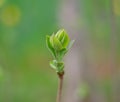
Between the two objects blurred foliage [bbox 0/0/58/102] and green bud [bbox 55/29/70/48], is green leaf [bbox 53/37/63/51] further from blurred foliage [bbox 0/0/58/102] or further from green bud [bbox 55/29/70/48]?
blurred foliage [bbox 0/0/58/102]

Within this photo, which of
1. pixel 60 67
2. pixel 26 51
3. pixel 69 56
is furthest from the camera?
pixel 26 51

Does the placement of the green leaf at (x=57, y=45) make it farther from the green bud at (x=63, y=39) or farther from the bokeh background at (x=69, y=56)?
the bokeh background at (x=69, y=56)

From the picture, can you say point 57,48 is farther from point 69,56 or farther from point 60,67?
point 69,56

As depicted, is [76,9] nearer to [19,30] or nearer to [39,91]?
[39,91]

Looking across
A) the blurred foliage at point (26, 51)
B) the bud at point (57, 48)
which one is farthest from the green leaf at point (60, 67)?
the blurred foliage at point (26, 51)

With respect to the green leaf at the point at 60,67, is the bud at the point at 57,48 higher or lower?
higher

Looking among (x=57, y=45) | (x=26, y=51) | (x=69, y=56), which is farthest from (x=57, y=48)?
(x=26, y=51)

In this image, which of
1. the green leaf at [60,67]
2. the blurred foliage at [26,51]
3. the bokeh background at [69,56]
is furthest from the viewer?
the blurred foliage at [26,51]

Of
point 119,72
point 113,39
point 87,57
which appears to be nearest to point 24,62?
point 87,57
